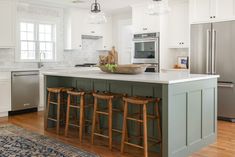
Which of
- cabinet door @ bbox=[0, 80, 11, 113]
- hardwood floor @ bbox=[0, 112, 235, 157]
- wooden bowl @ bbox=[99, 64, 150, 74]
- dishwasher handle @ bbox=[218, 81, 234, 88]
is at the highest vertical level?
wooden bowl @ bbox=[99, 64, 150, 74]

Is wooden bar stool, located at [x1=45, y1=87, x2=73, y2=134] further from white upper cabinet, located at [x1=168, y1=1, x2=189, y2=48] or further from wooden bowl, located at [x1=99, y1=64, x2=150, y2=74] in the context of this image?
white upper cabinet, located at [x1=168, y1=1, x2=189, y2=48]

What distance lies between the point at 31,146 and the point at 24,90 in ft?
8.38

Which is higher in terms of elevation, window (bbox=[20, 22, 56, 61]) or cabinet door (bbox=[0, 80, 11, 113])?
window (bbox=[20, 22, 56, 61])

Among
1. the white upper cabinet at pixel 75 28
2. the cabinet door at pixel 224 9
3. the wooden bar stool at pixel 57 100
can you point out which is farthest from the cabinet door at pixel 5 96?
the cabinet door at pixel 224 9

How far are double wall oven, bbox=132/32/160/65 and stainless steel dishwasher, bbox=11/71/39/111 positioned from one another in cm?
246

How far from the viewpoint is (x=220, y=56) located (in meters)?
5.27

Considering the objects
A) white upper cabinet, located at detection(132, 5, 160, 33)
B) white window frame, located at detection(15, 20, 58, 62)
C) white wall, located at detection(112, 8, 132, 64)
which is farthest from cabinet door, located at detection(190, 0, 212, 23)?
white window frame, located at detection(15, 20, 58, 62)

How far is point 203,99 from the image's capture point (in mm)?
3725

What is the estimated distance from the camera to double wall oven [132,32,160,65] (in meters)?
6.45

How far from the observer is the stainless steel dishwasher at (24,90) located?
5.88 metres

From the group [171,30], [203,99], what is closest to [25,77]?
[171,30]

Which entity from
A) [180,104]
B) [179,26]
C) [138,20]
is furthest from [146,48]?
[180,104]

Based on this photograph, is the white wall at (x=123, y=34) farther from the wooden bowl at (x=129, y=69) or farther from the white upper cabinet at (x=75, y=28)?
the wooden bowl at (x=129, y=69)

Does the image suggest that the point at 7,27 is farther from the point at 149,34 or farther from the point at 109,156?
the point at 109,156
